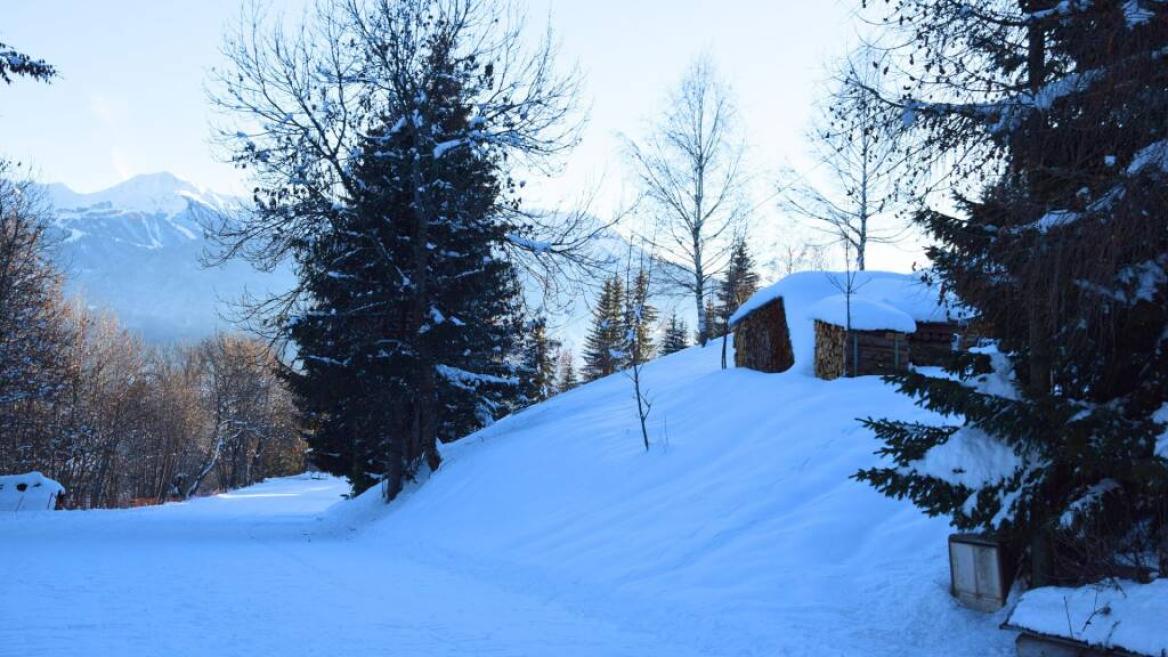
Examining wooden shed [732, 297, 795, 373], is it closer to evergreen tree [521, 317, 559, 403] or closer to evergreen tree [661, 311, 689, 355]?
evergreen tree [521, 317, 559, 403]

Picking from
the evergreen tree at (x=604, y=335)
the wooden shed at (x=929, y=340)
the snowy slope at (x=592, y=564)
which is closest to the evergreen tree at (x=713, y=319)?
the evergreen tree at (x=604, y=335)

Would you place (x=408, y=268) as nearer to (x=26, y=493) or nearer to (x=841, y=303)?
(x=841, y=303)

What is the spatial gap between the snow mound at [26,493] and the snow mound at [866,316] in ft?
74.1

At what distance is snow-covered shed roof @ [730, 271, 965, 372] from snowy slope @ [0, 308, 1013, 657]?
4.25 feet

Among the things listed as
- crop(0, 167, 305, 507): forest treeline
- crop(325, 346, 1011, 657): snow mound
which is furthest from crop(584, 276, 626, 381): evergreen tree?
crop(325, 346, 1011, 657): snow mound

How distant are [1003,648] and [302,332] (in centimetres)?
1492

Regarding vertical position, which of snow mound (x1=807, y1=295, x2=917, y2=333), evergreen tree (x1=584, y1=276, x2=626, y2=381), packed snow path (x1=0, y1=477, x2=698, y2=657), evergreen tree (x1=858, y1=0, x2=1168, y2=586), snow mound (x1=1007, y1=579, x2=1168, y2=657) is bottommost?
packed snow path (x1=0, y1=477, x2=698, y2=657)

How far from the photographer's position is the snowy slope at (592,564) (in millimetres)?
5949

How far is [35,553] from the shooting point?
11.3 m

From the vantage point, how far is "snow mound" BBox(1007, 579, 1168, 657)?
409 cm

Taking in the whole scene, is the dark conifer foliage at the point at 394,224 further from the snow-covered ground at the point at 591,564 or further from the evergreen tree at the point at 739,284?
the evergreen tree at the point at 739,284

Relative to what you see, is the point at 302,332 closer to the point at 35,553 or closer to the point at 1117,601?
the point at 35,553

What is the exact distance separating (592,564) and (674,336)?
4237 cm

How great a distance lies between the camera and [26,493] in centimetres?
2314
